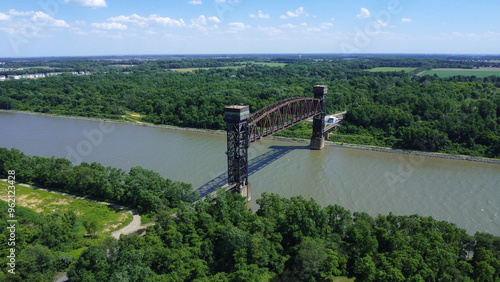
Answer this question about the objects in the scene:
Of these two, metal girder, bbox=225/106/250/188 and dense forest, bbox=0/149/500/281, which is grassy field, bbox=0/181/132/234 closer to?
dense forest, bbox=0/149/500/281

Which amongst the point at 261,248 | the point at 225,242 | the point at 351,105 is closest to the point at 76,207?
the point at 225,242

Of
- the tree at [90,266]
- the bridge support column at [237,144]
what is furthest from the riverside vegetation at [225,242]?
the bridge support column at [237,144]

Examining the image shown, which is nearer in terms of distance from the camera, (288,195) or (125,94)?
(288,195)

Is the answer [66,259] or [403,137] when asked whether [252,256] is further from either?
[403,137]

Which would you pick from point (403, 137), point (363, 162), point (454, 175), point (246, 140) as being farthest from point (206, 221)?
point (403, 137)

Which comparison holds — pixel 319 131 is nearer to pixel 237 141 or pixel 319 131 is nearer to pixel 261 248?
pixel 237 141

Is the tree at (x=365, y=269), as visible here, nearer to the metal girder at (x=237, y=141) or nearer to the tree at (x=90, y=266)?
the tree at (x=90, y=266)
